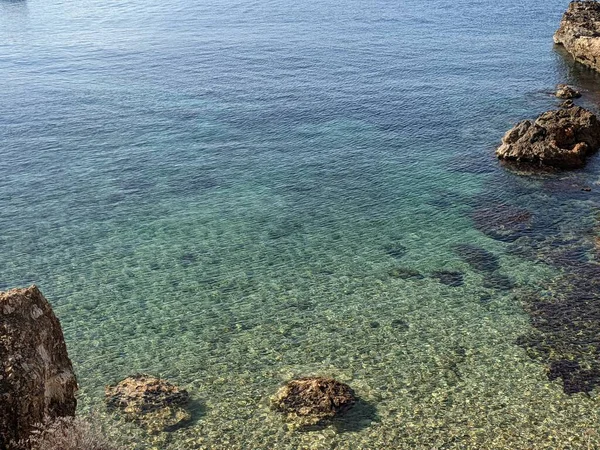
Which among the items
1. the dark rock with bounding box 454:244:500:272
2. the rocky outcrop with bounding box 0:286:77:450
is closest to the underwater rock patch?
the dark rock with bounding box 454:244:500:272

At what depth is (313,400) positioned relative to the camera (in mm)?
18719

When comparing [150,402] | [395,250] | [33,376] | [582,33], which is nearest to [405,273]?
[395,250]

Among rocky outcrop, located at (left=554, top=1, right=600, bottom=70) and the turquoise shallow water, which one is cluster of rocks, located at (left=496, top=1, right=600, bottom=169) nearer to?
the turquoise shallow water

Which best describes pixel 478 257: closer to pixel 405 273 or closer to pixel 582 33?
pixel 405 273

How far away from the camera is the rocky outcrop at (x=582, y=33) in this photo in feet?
165

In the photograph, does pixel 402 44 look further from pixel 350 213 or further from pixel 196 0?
pixel 196 0

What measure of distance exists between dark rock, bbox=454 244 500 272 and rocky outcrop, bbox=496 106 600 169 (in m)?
9.71

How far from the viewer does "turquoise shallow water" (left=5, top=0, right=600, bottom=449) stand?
761 inches

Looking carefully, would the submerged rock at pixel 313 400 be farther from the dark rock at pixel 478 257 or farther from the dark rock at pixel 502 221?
the dark rock at pixel 502 221

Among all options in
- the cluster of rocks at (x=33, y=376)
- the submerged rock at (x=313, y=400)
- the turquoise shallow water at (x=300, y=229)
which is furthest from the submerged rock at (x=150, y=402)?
the submerged rock at (x=313, y=400)

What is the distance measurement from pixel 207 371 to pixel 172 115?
28353mm

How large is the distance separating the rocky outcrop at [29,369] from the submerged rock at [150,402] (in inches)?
133

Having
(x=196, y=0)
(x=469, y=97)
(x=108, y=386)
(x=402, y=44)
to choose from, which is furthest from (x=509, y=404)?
(x=196, y=0)

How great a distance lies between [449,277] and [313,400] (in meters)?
9.26
